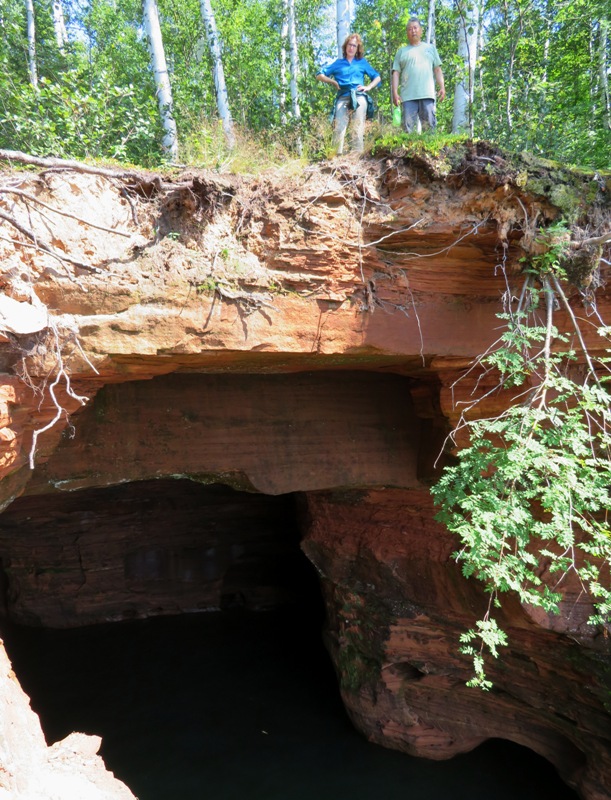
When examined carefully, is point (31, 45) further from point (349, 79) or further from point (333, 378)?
point (333, 378)

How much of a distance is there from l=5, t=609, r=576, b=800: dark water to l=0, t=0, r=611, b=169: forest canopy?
654 centimetres

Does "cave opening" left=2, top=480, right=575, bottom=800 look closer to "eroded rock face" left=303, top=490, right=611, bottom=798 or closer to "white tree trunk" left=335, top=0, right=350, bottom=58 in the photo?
"eroded rock face" left=303, top=490, right=611, bottom=798

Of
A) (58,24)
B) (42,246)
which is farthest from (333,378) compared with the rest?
(58,24)

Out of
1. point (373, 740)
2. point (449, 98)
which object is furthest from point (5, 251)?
point (449, 98)

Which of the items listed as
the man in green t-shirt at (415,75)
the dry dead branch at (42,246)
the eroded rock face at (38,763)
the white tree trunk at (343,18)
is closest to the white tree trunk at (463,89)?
the white tree trunk at (343,18)

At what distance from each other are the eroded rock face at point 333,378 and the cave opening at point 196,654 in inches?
21.5

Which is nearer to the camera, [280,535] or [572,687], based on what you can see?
[572,687]

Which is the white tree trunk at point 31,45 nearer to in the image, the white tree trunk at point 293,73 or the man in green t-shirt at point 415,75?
the white tree trunk at point 293,73

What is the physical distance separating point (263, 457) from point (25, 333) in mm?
2437

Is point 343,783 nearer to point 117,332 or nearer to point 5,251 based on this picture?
point 117,332

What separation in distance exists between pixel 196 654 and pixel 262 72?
9.77 meters

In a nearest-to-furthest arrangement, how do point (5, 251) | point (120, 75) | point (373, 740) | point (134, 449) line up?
point (5, 251) < point (134, 449) < point (373, 740) < point (120, 75)

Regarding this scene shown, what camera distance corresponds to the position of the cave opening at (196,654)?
6.38 m

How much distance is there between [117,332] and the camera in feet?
12.3
